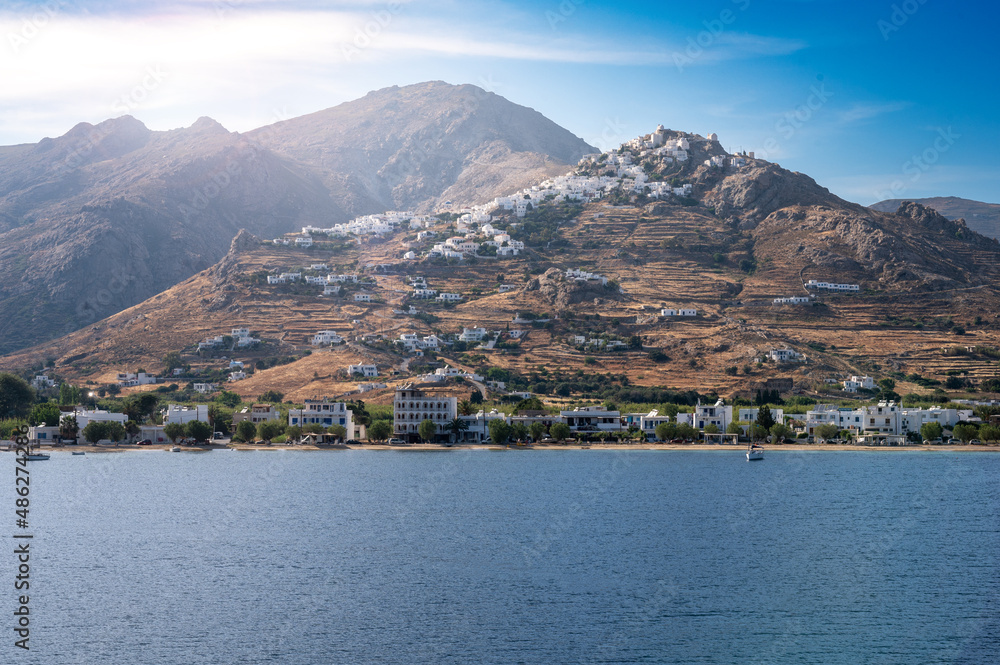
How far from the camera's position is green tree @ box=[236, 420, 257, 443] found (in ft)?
336

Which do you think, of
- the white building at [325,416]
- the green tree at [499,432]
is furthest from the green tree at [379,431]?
the green tree at [499,432]

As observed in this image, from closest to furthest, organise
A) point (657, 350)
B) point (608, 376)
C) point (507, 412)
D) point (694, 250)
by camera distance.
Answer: point (507, 412) → point (608, 376) → point (657, 350) → point (694, 250)

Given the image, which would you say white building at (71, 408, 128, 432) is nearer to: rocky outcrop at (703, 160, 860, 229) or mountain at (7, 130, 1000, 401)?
mountain at (7, 130, 1000, 401)

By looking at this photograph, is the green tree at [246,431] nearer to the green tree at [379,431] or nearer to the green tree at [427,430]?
the green tree at [379,431]

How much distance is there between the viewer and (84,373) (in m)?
139

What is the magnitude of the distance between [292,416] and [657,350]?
5643 centimetres

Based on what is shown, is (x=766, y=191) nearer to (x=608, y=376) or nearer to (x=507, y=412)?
(x=608, y=376)

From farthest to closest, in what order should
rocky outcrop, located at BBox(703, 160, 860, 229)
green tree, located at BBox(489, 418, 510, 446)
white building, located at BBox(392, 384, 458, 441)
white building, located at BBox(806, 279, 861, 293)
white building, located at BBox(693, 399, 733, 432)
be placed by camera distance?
rocky outcrop, located at BBox(703, 160, 860, 229), white building, located at BBox(806, 279, 861, 293), white building, located at BBox(693, 399, 733, 432), white building, located at BBox(392, 384, 458, 441), green tree, located at BBox(489, 418, 510, 446)

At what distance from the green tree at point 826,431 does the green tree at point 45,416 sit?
3363 inches

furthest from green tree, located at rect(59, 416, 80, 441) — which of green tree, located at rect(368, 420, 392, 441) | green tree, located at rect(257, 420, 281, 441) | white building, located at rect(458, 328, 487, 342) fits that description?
white building, located at rect(458, 328, 487, 342)

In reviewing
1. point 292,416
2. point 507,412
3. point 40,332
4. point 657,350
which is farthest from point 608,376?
point 40,332

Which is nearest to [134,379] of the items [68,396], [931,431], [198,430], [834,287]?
[68,396]

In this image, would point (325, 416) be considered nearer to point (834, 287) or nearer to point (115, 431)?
point (115, 431)

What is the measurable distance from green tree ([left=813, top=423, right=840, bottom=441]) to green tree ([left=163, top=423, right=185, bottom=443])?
233 ft
